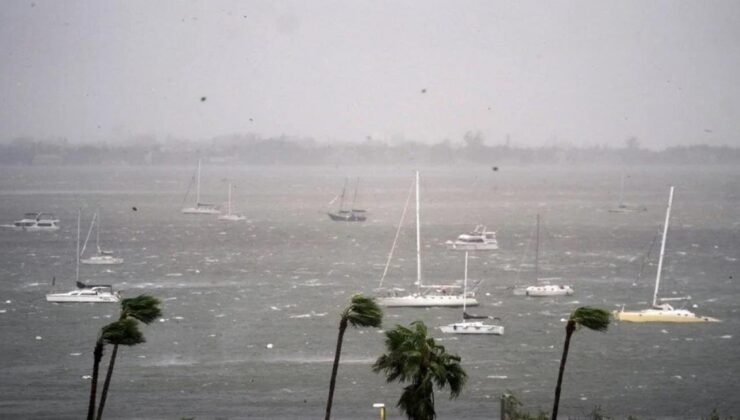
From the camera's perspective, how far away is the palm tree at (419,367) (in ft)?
50.2

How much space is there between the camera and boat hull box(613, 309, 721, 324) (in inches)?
1512

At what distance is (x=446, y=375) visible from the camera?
15359 mm

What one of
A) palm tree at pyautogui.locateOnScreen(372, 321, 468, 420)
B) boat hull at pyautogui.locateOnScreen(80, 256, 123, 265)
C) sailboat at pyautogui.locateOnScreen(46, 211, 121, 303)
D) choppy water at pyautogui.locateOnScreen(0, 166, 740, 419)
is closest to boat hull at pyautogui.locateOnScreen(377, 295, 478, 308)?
choppy water at pyautogui.locateOnScreen(0, 166, 740, 419)

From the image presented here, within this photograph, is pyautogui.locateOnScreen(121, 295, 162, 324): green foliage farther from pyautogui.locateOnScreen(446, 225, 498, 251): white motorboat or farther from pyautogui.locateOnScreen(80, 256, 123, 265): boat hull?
pyautogui.locateOnScreen(446, 225, 498, 251): white motorboat

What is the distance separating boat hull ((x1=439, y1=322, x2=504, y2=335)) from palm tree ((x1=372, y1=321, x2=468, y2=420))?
19327 millimetres

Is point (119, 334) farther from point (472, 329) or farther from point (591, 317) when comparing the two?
point (472, 329)

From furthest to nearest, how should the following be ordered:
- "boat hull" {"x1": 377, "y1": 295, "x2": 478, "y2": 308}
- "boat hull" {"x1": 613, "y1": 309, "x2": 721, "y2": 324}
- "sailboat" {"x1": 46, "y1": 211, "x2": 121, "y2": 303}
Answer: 1. "sailboat" {"x1": 46, "y1": 211, "x2": 121, "y2": 303}
2. "boat hull" {"x1": 377, "y1": 295, "x2": 478, "y2": 308}
3. "boat hull" {"x1": 613, "y1": 309, "x2": 721, "y2": 324}

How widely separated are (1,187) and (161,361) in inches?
4678

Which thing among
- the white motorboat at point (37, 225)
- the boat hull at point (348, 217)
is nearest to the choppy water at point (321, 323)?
the white motorboat at point (37, 225)

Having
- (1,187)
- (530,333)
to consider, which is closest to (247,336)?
(530,333)

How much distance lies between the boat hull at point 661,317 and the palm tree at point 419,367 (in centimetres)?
2390

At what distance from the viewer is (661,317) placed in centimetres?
3853

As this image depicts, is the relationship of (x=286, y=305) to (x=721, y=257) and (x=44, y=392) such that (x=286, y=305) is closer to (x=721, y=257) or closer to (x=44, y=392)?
(x=44, y=392)

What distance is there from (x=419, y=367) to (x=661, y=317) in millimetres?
24727
